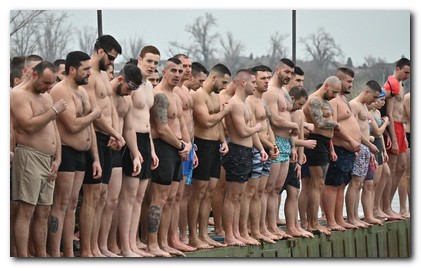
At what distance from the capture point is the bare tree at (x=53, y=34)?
15.0 metres

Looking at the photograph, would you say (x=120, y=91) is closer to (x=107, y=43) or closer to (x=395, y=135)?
(x=107, y=43)

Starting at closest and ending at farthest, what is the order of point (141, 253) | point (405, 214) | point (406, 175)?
point (141, 253)
point (405, 214)
point (406, 175)

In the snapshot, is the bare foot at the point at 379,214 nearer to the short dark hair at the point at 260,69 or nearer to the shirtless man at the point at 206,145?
the short dark hair at the point at 260,69

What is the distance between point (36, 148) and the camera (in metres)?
14.6

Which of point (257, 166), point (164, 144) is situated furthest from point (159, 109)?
point (257, 166)

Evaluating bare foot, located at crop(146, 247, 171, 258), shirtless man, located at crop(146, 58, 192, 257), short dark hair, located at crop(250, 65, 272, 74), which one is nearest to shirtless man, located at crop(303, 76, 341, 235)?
short dark hair, located at crop(250, 65, 272, 74)

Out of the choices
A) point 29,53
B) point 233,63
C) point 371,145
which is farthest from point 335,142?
point 29,53

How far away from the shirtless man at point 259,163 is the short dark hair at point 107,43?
2.35m

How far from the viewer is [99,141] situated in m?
15.2

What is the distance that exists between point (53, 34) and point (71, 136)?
0.90 m

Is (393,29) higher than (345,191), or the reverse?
(393,29)

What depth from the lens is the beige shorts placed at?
47.8 feet
